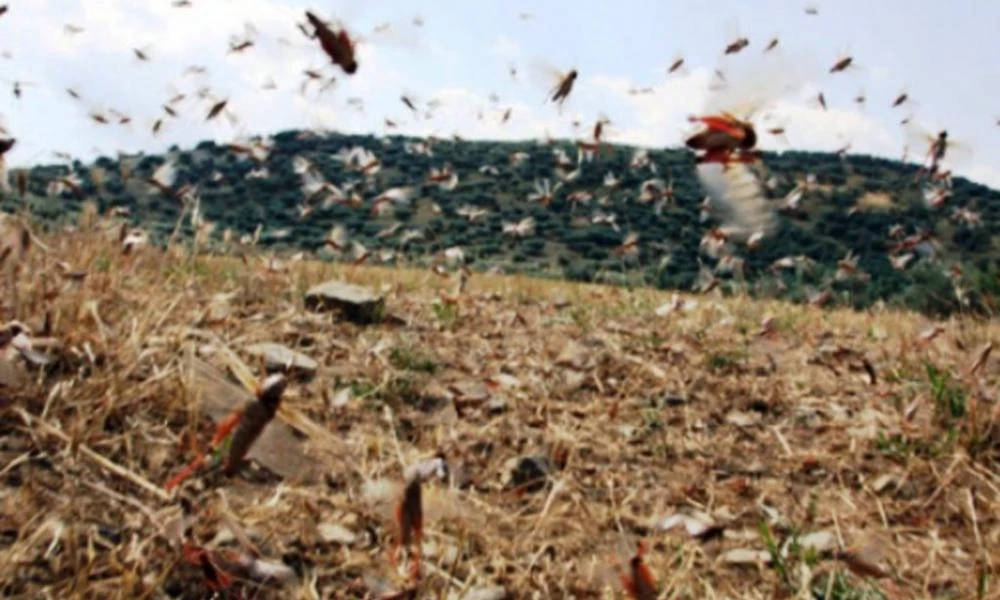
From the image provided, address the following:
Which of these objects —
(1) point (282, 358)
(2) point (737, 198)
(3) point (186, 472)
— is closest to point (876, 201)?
(1) point (282, 358)

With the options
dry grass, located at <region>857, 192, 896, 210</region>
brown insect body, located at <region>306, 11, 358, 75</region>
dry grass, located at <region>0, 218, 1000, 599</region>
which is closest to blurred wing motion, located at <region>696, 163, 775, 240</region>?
dry grass, located at <region>0, 218, 1000, 599</region>

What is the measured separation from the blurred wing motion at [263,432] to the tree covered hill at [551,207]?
23.1 metres

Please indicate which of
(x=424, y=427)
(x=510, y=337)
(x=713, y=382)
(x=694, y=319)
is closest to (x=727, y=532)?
(x=424, y=427)

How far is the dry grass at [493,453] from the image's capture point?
307 cm

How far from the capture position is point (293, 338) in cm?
513

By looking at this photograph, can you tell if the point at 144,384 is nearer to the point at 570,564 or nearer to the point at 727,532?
the point at 570,564

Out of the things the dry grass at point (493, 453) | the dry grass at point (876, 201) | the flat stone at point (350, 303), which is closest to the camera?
the dry grass at point (493, 453)

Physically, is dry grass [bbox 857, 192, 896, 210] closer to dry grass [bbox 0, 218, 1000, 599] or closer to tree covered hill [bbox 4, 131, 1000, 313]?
tree covered hill [bbox 4, 131, 1000, 313]

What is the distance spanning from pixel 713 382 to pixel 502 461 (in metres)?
1.63

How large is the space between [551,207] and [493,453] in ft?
127

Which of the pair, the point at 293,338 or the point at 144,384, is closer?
the point at 144,384

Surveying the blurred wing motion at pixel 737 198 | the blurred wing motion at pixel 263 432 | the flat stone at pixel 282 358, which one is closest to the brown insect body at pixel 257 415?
the blurred wing motion at pixel 263 432

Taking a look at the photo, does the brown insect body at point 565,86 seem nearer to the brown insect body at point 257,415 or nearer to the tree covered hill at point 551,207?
the brown insect body at point 257,415

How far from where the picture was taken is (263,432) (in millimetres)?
3664
